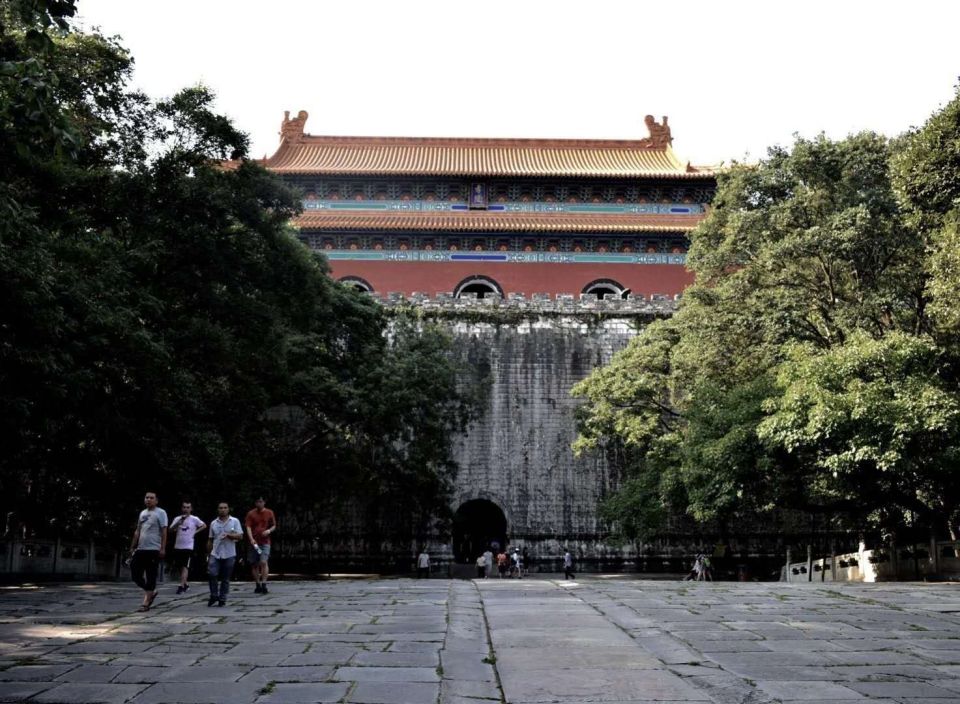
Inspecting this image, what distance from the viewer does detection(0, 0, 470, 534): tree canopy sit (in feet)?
32.4

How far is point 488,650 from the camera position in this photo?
19.0 ft

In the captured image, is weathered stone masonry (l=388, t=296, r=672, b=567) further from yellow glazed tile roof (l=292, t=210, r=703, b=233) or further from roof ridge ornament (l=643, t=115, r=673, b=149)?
roof ridge ornament (l=643, t=115, r=673, b=149)

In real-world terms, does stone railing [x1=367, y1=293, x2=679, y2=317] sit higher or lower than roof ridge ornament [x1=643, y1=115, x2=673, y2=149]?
lower

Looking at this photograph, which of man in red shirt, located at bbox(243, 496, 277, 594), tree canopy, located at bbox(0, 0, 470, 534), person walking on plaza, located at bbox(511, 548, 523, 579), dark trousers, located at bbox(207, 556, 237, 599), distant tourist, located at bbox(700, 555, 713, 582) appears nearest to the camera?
dark trousers, located at bbox(207, 556, 237, 599)

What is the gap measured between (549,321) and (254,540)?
54.3 ft

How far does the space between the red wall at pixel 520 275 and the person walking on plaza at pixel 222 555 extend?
18.3 metres

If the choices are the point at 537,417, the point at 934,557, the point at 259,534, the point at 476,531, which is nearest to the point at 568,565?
the point at 537,417

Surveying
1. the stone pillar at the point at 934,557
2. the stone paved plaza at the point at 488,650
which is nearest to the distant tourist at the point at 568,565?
the stone pillar at the point at 934,557

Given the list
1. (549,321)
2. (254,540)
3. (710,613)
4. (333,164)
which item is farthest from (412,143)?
(710,613)

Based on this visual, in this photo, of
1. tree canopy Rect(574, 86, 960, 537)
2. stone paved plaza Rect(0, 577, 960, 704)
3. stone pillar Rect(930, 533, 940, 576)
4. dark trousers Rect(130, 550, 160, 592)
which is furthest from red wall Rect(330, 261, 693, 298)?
dark trousers Rect(130, 550, 160, 592)

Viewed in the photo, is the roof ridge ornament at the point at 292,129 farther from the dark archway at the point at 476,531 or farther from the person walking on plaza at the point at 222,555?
the person walking on plaza at the point at 222,555

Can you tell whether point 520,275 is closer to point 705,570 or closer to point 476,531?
point 476,531

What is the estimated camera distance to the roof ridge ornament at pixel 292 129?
30969 millimetres

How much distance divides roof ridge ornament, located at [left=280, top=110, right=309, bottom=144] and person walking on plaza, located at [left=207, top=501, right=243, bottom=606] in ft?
77.5
